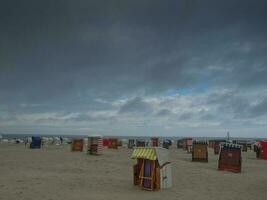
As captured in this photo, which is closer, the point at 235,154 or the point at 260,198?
the point at 260,198

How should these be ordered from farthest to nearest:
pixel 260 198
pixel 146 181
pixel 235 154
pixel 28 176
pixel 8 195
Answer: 1. pixel 235 154
2. pixel 28 176
3. pixel 146 181
4. pixel 260 198
5. pixel 8 195

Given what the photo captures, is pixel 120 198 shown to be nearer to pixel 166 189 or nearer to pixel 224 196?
pixel 166 189

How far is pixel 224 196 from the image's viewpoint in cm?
1070

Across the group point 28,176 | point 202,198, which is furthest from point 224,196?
point 28,176

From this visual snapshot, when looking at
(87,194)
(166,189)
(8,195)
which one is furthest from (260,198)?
(8,195)

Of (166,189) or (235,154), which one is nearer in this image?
(166,189)

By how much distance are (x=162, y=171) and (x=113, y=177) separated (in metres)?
3.58

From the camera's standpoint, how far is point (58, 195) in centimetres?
995

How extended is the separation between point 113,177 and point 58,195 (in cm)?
494

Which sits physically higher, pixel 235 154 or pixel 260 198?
pixel 235 154

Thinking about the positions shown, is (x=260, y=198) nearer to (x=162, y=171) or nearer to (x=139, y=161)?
(x=162, y=171)

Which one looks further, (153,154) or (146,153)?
(146,153)

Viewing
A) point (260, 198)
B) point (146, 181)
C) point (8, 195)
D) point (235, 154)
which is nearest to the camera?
point (8, 195)

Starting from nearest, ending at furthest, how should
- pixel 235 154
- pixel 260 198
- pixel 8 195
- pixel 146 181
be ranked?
pixel 8 195
pixel 260 198
pixel 146 181
pixel 235 154
